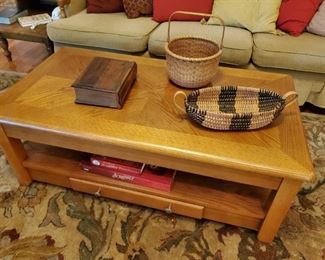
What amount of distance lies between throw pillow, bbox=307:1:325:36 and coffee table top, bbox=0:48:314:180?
75cm

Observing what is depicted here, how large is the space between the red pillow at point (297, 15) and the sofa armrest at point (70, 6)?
1.40m

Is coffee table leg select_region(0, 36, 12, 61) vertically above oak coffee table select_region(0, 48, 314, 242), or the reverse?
oak coffee table select_region(0, 48, 314, 242)

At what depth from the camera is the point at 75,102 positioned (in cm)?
107

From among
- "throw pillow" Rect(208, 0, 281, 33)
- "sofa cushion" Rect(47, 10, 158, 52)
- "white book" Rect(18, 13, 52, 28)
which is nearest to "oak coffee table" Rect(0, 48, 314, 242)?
"sofa cushion" Rect(47, 10, 158, 52)

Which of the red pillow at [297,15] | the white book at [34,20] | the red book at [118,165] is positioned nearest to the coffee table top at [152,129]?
the red book at [118,165]

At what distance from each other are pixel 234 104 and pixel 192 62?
0.76ft

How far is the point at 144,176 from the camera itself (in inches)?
43.3

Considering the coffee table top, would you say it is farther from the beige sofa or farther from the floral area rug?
the beige sofa

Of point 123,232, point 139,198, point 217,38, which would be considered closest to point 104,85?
point 139,198

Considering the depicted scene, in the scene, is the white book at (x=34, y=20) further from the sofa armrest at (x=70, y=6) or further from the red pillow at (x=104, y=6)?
the red pillow at (x=104, y=6)

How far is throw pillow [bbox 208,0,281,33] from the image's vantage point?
175cm

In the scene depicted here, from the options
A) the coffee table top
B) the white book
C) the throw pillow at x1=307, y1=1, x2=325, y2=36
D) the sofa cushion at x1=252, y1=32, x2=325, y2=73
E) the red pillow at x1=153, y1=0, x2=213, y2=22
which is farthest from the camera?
the white book

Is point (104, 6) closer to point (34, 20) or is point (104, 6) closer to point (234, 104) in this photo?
point (34, 20)

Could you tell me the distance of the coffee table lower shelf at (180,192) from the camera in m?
1.05
